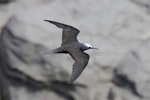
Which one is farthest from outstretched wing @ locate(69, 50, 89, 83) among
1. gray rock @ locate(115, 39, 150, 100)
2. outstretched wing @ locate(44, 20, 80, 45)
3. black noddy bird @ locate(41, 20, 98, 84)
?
gray rock @ locate(115, 39, 150, 100)

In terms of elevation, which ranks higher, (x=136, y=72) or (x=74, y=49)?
(x=74, y=49)

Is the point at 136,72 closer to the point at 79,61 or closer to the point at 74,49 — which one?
the point at 74,49

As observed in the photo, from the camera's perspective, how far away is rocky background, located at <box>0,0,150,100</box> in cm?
891

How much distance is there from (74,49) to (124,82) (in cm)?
236

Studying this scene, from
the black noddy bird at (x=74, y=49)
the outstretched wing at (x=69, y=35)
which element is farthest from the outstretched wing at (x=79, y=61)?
the outstretched wing at (x=69, y=35)

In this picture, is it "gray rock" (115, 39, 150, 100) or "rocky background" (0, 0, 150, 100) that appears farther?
"rocky background" (0, 0, 150, 100)

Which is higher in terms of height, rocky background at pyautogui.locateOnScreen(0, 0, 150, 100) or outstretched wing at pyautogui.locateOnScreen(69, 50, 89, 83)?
outstretched wing at pyautogui.locateOnScreen(69, 50, 89, 83)

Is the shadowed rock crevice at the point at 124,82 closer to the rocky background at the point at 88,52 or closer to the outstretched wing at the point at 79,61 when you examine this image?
the rocky background at the point at 88,52

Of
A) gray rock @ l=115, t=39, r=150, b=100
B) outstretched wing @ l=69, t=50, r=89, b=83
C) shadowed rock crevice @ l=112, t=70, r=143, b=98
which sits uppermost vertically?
outstretched wing @ l=69, t=50, r=89, b=83

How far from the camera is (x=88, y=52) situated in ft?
29.5

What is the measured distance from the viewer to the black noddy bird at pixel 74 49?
6.31 metres

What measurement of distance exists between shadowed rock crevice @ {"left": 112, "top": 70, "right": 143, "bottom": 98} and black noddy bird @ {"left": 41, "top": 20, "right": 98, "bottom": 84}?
6.87 feet

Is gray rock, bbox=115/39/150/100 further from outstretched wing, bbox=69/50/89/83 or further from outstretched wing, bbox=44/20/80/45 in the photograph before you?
outstretched wing, bbox=69/50/89/83

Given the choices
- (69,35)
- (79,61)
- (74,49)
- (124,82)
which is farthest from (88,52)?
(79,61)
